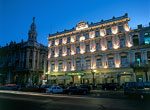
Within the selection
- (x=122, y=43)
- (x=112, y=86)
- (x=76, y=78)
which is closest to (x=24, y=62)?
(x=76, y=78)

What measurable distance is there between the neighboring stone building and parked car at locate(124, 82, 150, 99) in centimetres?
3417

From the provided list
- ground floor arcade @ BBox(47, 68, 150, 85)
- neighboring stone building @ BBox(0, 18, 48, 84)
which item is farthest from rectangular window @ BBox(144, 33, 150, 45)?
neighboring stone building @ BBox(0, 18, 48, 84)

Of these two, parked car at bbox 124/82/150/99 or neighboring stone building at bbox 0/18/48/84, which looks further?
neighboring stone building at bbox 0/18/48/84

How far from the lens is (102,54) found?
31.5 m

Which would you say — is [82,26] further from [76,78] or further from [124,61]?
[124,61]

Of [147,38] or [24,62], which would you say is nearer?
[147,38]

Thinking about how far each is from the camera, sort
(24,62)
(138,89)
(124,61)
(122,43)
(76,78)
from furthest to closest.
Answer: (24,62) < (76,78) < (122,43) < (124,61) < (138,89)

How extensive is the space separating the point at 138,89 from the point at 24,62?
1727 inches

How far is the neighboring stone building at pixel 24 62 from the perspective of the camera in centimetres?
4659

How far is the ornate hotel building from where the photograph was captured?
27673 mm

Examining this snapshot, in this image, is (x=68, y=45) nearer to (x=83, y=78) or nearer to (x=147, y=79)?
(x=83, y=78)

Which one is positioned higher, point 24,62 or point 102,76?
point 24,62

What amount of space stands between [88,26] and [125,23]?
10.4 meters

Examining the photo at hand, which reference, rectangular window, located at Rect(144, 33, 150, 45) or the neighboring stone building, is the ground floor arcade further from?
the neighboring stone building
